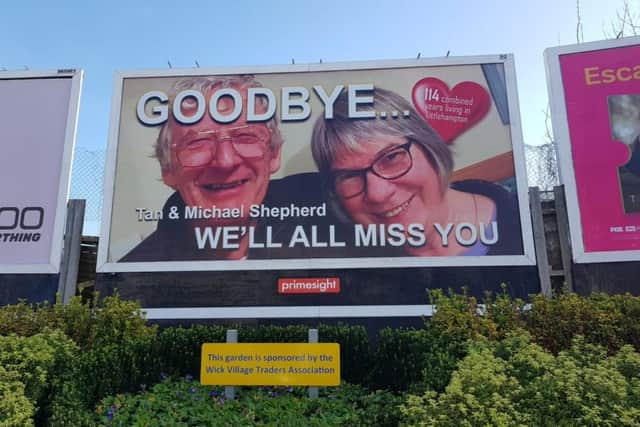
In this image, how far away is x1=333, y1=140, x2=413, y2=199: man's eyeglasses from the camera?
9.48 m

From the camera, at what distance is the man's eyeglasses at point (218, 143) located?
9.81 m

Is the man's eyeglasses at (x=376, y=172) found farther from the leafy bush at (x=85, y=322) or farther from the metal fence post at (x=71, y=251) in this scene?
the metal fence post at (x=71, y=251)

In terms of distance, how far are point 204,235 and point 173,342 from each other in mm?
2717

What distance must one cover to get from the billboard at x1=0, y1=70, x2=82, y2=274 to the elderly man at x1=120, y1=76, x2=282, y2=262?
1.83 m

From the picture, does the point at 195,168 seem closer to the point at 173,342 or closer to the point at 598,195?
the point at 173,342

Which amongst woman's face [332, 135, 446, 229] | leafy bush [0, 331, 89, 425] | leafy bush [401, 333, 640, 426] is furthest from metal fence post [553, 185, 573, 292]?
leafy bush [0, 331, 89, 425]

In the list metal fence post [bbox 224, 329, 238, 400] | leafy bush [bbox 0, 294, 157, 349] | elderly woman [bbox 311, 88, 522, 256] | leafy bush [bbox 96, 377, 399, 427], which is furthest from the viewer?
elderly woman [bbox 311, 88, 522, 256]

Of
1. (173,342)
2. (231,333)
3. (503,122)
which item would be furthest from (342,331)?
(503,122)

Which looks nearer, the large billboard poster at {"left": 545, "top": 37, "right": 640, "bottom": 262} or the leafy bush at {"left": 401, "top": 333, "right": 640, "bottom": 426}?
the leafy bush at {"left": 401, "top": 333, "right": 640, "bottom": 426}

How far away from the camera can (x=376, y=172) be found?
9539 millimetres

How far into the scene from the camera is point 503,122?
9.63m

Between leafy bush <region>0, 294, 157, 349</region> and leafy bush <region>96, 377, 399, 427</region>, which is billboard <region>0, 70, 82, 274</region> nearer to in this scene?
leafy bush <region>0, 294, 157, 349</region>

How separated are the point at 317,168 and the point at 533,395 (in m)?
5.75

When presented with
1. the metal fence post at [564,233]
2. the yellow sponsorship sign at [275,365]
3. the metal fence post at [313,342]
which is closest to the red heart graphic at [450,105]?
the metal fence post at [564,233]
